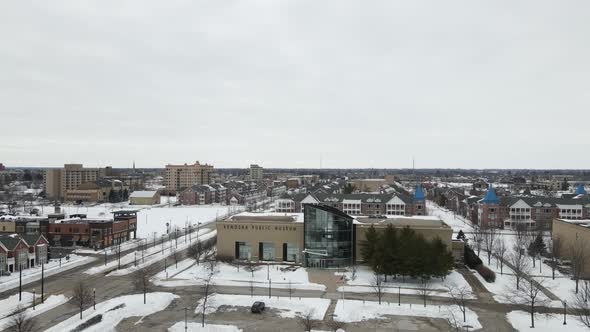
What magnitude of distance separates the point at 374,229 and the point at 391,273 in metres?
6.41

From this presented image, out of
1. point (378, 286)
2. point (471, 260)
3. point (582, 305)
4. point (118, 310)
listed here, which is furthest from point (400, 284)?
point (118, 310)

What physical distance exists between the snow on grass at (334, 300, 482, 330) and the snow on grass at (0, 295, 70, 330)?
21.3m

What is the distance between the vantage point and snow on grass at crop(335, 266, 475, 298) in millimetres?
39938

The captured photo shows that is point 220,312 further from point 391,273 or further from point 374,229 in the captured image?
point 374,229

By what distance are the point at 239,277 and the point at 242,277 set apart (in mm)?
292

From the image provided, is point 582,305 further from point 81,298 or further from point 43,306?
point 43,306

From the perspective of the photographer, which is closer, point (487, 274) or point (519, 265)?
point (487, 274)

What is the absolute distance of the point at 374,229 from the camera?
4797cm

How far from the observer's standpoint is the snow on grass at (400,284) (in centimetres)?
3994

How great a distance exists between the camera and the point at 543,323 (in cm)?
3142

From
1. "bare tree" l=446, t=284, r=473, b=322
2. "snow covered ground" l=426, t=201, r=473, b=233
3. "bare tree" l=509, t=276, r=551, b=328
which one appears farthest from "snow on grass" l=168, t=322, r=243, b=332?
"snow covered ground" l=426, t=201, r=473, b=233

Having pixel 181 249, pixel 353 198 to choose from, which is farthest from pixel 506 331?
pixel 353 198

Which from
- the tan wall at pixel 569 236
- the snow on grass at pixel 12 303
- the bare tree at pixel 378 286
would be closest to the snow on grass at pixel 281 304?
the bare tree at pixel 378 286

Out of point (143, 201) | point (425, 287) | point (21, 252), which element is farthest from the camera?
point (143, 201)
